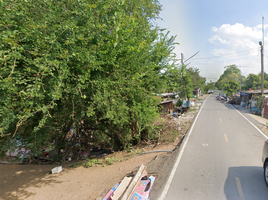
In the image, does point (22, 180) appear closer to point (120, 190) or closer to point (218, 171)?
point (120, 190)

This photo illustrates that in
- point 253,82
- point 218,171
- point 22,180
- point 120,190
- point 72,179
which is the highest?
point 253,82

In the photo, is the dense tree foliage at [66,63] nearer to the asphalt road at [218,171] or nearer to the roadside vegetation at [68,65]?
the roadside vegetation at [68,65]

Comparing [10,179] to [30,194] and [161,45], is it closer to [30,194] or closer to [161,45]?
[30,194]

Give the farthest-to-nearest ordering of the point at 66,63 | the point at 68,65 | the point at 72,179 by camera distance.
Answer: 1. the point at 72,179
2. the point at 68,65
3. the point at 66,63

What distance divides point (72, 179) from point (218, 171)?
19.1 feet

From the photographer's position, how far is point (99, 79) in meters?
5.23

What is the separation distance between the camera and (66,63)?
4246 millimetres

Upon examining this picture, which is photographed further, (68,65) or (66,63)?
(68,65)

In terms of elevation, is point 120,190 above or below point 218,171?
above

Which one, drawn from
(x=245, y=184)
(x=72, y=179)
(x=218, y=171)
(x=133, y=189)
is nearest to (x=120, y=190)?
(x=133, y=189)

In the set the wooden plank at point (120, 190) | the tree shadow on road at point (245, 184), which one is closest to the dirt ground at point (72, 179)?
the wooden plank at point (120, 190)

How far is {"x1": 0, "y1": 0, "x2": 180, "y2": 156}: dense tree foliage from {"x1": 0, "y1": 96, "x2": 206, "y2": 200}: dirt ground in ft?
5.68

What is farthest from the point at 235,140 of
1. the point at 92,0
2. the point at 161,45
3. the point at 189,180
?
the point at 92,0

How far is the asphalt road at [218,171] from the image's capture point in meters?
4.54
